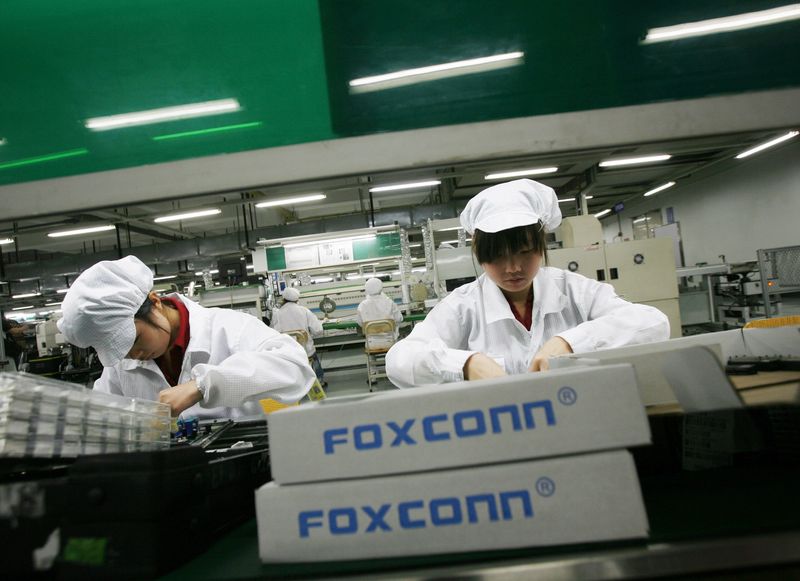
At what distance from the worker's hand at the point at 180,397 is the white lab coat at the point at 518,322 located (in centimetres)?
57

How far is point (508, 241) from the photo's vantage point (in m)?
1.38

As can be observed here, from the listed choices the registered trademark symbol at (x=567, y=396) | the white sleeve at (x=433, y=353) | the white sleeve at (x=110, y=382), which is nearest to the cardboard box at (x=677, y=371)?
the registered trademark symbol at (x=567, y=396)

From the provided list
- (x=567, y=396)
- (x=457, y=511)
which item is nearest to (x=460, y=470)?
(x=457, y=511)

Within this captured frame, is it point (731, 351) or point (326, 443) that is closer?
point (326, 443)

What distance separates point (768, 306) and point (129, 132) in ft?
19.1

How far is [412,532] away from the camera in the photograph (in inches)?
22.8

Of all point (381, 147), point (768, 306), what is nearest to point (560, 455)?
point (381, 147)

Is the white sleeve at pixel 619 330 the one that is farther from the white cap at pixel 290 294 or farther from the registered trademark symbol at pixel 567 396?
the white cap at pixel 290 294

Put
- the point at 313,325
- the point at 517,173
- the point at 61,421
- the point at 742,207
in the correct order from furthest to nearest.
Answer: the point at 742,207 < the point at 517,173 < the point at 313,325 < the point at 61,421

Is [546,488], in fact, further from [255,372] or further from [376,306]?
[376,306]

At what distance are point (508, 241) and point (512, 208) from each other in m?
0.11

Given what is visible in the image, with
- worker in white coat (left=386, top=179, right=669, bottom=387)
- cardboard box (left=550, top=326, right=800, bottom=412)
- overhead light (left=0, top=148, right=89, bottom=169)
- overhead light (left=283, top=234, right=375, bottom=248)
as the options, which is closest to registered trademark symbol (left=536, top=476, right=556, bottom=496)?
cardboard box (left=550, top=326, right=800, bottom=412)

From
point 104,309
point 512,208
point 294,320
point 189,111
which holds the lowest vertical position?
point 294,320

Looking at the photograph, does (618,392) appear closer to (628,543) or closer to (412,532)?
(628,543)
